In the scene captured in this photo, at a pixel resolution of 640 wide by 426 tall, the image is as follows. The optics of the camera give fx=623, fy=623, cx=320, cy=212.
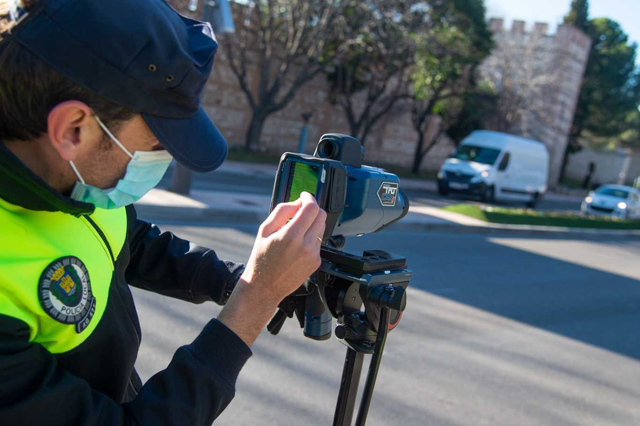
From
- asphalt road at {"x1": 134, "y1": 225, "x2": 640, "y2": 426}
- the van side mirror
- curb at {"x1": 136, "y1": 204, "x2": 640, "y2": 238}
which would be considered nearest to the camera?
asphalt road at {"x1": 134, "y1": 225, "x2": 640, "y2": 426}

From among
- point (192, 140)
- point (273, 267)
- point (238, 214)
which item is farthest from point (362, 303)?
point (238, 214)

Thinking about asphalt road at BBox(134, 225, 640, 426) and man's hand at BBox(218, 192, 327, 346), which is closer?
man's hand at BBox(218, 192, 327, 346)

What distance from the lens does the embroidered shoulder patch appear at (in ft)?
3.76

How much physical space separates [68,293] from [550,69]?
32.0 m

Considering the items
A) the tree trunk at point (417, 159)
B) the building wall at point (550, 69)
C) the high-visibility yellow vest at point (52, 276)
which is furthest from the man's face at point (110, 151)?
the building wall at point (550, 69)

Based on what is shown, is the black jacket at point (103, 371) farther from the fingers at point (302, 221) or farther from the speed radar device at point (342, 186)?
the speed radar device at point (342, 186)

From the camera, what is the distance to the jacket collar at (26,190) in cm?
110

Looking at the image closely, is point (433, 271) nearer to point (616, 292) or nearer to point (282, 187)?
point (616, 292)

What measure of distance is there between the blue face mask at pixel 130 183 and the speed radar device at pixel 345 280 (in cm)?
40

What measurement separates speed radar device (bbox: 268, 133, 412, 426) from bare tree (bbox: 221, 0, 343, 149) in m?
17.8

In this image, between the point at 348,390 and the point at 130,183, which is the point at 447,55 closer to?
the point at 348,390

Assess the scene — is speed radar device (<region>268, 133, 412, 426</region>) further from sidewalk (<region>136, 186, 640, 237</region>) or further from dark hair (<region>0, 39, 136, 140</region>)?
sidewalk (<region>136, 186, 640, 237</region>)

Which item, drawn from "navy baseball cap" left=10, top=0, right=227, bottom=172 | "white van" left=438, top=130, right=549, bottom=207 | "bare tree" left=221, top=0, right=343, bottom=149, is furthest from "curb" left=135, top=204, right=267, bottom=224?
"bare tree" left=221, top=0, right=343, bottom=149

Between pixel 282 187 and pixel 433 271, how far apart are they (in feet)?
19.7
